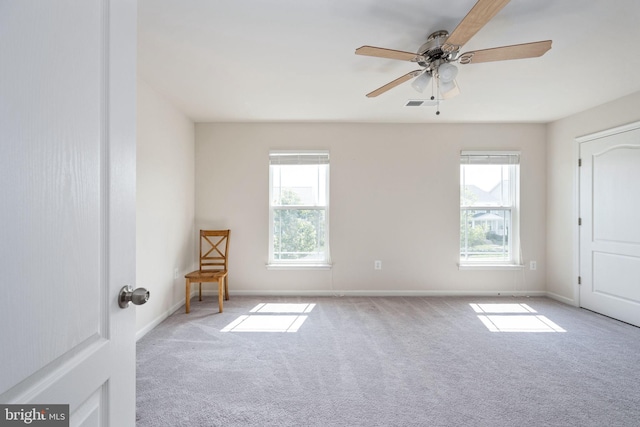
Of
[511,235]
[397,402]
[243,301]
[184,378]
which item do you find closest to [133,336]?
[184,378]

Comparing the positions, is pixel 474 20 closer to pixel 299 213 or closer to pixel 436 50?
pixel 436 50

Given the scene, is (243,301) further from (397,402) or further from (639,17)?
(639,17)

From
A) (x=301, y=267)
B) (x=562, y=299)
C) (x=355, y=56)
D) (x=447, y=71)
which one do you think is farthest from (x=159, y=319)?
(x=562, y=299)

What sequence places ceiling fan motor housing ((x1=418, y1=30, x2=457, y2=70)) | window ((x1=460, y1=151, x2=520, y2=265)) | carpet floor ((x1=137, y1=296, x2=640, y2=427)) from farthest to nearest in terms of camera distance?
window ((x1=460, y1=151, x2=520, y2=265)) → ceiling fan motor housing ((x1=418, y1=30, x2=457, y2=70)) → carpet floor ((x1=137, y1=296, x2=640, y2=427))

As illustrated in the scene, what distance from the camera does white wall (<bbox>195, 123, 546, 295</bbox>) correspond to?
13.7ft

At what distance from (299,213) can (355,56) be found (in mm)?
2380

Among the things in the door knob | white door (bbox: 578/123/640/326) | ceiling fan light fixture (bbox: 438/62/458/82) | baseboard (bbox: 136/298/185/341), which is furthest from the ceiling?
baseboard (bbox: 136/298/185/341)

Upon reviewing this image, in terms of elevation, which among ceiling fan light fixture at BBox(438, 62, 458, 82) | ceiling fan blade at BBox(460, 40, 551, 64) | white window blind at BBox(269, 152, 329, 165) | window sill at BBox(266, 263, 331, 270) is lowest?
window sill at BBox(266, 263, 331, 270)

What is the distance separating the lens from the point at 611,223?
3402mm

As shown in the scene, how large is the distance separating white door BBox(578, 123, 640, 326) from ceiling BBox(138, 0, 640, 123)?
1.95 feet

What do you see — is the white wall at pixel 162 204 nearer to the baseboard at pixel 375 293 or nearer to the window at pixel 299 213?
the baseboard at pixel 375 293

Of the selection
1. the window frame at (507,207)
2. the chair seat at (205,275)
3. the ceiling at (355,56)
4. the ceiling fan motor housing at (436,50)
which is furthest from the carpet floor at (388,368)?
the ceiling at (355,56)

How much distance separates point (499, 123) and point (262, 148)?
3.50m

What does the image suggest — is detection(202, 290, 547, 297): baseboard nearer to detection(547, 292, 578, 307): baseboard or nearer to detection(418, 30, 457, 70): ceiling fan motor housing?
detection(547, 292, 578, 307): baseboard
